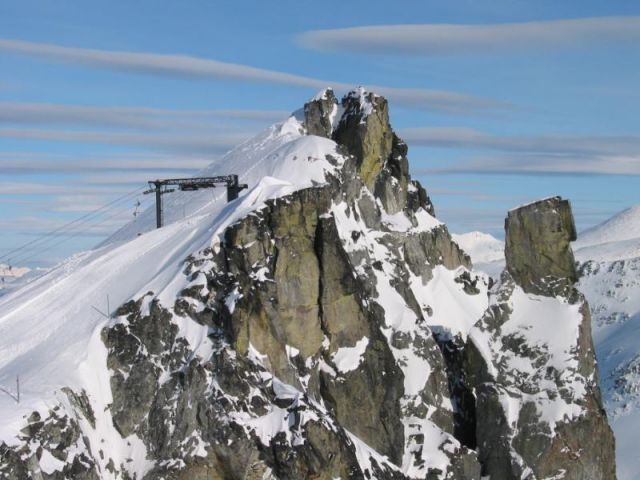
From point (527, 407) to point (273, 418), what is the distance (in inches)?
1193

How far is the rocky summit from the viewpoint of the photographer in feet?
368

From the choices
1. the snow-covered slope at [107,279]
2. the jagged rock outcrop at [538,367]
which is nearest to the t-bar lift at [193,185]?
the snow-covered slope at [107,279]

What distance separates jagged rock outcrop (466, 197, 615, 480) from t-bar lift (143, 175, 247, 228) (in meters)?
25.6

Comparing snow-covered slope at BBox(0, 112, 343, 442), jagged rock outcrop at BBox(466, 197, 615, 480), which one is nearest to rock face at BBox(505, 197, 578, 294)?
jagged rock outcrop at BBox(466, 197, 615, 480)

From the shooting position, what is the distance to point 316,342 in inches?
4973

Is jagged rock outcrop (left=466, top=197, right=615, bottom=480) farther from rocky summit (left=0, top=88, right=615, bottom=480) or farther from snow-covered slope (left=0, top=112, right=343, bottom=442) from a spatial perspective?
snow-covered slope (left=0, top=112, right=343, bottom=442)

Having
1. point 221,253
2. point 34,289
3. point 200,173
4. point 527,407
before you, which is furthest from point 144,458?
point 200,173

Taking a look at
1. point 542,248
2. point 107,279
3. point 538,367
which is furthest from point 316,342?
point 542,248

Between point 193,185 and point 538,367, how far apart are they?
36721 millimetres

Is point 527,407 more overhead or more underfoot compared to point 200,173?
more underfoot

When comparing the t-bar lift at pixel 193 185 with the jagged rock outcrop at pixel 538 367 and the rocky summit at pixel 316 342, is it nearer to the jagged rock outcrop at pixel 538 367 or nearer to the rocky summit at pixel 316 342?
the rocky summit at pixel 316 342

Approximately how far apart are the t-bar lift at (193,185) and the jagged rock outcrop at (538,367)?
25.6 m

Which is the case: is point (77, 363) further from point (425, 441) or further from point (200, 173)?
point (200, 173)

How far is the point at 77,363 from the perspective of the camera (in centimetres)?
11444
